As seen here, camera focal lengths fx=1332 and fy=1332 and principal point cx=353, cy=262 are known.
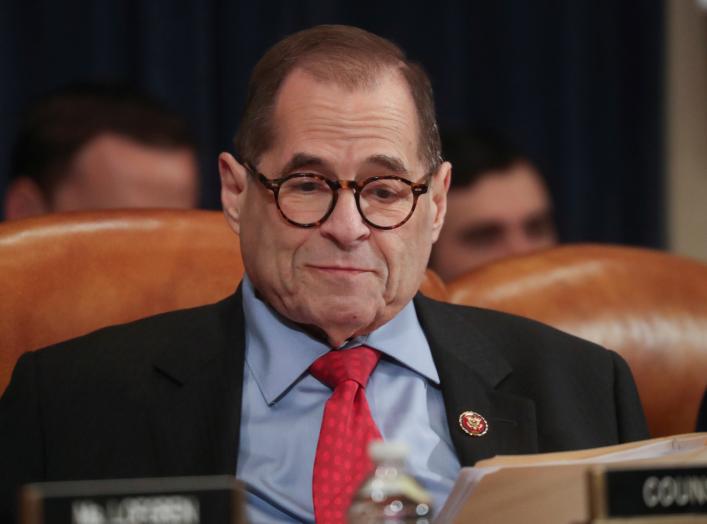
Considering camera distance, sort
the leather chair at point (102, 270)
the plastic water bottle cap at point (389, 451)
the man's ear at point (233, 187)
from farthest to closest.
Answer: the leather chair at point (102, 270)
the man's ear at point (233, 187)
the plastic water bottle cap at point (389, 451)

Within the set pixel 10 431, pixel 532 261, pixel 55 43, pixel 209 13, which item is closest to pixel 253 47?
pixel 209 13

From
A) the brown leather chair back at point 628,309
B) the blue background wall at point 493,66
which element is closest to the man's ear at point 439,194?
the brown leather chair back at point 628,309

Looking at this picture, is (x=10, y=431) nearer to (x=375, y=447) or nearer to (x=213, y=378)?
(x=213, y=378)

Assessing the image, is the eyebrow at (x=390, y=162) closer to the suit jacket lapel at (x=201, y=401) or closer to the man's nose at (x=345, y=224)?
the man's nose at (x=345, y=224)

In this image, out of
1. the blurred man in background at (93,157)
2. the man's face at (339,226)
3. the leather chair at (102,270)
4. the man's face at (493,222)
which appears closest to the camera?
the man's face at (339,226)

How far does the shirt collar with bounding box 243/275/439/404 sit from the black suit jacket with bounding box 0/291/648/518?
0.08 ft

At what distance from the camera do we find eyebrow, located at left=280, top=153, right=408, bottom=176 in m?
1.88

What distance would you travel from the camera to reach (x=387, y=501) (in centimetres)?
128

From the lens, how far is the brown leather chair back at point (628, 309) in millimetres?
2496

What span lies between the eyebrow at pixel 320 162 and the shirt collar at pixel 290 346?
8.8 inches

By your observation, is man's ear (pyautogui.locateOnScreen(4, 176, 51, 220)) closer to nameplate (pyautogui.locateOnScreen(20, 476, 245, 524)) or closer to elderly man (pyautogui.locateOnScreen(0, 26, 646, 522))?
elderly man (pyautogui.locateOnScreen(0, 26, 646, 522))

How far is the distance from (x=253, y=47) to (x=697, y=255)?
64.1 inches

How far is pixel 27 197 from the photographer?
3.13 meters

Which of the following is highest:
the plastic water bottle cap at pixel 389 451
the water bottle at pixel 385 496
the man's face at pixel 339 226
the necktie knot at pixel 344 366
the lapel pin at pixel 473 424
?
the man's face at pixel 339 226
